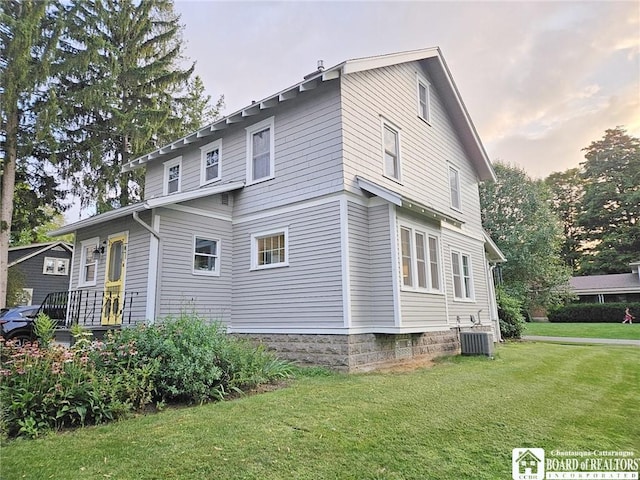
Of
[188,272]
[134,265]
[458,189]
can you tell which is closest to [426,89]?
[458,189]

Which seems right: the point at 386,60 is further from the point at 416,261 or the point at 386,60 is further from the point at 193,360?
the point at 193,360

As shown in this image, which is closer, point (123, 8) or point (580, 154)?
point (123, 8)

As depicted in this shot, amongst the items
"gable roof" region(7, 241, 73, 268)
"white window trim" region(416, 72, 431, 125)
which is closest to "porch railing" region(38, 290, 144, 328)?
"white window trim" region(416, 72, 431, 125)

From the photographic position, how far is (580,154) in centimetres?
4178

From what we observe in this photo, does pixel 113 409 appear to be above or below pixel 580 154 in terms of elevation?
below

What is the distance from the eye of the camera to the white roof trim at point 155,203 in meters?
8.62

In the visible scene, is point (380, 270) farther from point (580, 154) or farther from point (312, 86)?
point (580, 154)

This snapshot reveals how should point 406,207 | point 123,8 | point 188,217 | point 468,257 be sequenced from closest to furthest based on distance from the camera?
point 406,207
point 188,217
point 468,257
point 123,8

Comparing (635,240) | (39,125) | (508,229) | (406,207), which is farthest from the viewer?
(635,240)

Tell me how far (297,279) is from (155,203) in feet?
11.7

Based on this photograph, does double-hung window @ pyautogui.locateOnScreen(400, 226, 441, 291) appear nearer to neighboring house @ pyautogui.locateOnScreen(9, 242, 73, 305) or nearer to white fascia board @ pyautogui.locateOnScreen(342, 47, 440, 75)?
white fascia board @ pyautogui.locateOnScreen(342, 47, 440, 75)

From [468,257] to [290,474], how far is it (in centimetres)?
1167

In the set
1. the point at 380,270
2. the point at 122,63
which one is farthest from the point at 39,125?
the point at 380,270

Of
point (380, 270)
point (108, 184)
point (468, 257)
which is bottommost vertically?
point (380, 270)
